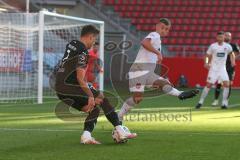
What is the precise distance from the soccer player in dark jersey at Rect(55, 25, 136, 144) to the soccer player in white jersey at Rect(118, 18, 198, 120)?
2.18 m

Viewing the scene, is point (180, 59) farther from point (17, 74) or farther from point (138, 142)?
point (138, 142)

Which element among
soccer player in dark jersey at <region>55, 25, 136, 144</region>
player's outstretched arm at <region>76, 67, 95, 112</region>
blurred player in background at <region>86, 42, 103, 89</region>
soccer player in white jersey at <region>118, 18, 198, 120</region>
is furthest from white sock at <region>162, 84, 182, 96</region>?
blurred player in background at <region>86, 42, 103, 89</region>

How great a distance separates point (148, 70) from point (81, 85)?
121 inches

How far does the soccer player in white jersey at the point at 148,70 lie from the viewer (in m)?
10.6

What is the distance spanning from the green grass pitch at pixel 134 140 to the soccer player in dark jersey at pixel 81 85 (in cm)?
35

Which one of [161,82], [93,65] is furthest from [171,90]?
[93,65]

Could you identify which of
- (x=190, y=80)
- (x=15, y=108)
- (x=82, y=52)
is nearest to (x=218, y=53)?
(x=15, y=108)

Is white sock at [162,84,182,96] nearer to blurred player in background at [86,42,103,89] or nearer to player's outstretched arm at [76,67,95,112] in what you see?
player's outstretched arm at [76,67,95,112]

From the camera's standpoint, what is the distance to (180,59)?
29.5 meters

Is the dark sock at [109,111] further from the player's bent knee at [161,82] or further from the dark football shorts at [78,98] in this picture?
the player's bent knee at [161,82]

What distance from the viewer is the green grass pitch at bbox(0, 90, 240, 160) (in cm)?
752

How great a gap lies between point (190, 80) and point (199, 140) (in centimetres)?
2041

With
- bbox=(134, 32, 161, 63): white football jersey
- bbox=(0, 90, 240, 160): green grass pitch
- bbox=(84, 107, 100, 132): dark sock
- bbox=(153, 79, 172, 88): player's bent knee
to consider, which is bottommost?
bbox=(0, 90, 240, 160): green grass pitch

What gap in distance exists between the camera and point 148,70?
1105cm
